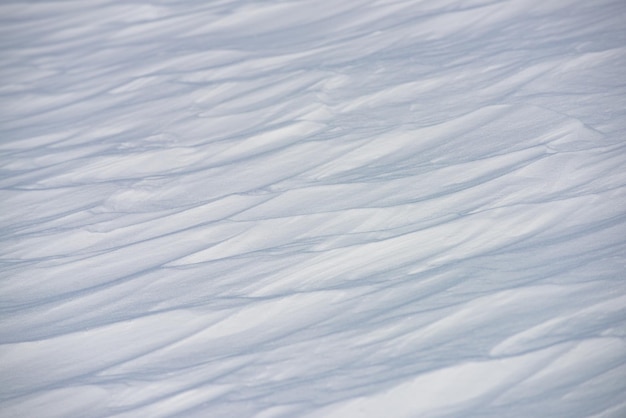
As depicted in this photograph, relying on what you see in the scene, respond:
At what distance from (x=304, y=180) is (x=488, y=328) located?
0.85 meters

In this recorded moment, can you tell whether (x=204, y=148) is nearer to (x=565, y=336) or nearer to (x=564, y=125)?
(x=564, y=125)

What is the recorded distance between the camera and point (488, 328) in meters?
1.44

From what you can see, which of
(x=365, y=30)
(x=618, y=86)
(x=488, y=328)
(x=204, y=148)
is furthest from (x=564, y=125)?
(x=365, y=30)

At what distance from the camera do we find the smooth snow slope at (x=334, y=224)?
1.40m

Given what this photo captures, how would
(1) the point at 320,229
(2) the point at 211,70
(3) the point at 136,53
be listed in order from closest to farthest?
(1) the point at 320,229 → (2) the point at 211,70 → (3) the point at 136,53

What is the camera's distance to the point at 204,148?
2520 mm

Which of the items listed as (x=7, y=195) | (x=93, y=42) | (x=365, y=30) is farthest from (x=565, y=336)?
(x=93, y=42)

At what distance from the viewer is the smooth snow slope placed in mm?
1403

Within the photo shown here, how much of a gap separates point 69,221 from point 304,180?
26.1 inches

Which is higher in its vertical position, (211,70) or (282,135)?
(211,70)

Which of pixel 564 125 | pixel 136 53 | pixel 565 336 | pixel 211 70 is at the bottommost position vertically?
pixel 565 336

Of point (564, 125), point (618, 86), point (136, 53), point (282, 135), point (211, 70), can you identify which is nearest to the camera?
point (564, 125)

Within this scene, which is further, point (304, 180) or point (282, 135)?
point (282, 135)

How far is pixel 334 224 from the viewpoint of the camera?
1.91 metres
